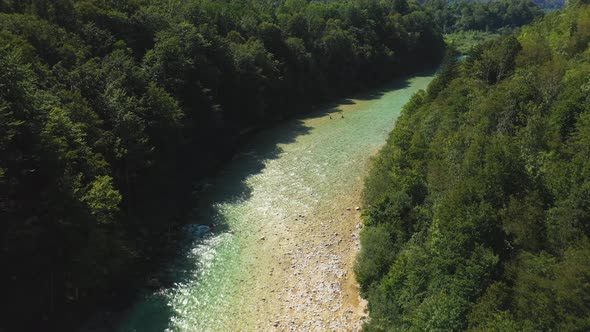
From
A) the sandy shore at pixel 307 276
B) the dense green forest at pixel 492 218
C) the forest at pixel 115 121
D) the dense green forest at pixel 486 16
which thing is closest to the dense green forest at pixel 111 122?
the forest at pixel 115 121

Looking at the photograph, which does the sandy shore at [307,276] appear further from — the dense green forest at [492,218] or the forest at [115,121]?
the forest at [115,121]

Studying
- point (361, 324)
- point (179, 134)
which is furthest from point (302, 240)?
point (179, 134)

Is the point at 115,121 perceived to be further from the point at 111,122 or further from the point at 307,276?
the point at 307,276

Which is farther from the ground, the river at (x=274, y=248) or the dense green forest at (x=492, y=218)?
the dense green forest at (x=492, y=218)

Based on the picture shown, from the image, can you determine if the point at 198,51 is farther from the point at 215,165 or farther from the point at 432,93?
the point at 432,93

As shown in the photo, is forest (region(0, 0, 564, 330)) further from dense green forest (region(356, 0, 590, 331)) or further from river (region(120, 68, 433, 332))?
river (region(120, 68, 433, 332))

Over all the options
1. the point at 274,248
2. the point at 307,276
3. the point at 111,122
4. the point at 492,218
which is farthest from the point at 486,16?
the point at 492,218
